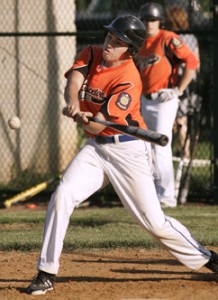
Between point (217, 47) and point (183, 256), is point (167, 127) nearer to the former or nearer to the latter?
point (217, 47)

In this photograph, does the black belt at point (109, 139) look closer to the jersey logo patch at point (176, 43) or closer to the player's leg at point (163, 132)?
the player's leg at point (163, 132)

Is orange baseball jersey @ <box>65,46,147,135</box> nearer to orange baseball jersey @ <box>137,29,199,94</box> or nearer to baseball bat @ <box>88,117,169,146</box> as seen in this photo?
baseball bat @ <box>88,117,169,146</box>

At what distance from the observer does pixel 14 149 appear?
39.3ft

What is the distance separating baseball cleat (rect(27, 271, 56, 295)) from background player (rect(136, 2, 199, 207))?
4132mm

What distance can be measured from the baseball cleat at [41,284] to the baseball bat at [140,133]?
1094 millimetres

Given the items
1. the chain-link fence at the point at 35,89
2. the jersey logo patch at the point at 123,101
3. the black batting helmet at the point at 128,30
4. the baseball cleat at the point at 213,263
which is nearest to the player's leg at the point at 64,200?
the jersey logo patch at the point at 123,101

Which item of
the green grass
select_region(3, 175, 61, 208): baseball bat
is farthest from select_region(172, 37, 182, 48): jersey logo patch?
select_region(3, 175, 61, 208): baseball bat

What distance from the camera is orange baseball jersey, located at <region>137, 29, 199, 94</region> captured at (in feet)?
31.9

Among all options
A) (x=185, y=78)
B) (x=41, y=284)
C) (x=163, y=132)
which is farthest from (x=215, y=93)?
(x=41, y=284)

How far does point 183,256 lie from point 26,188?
233 inches

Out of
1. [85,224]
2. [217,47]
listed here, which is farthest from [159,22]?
[85,224]

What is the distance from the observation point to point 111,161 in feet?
19.3

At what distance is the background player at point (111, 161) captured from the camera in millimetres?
5719

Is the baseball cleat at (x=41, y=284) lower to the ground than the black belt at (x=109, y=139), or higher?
lower
